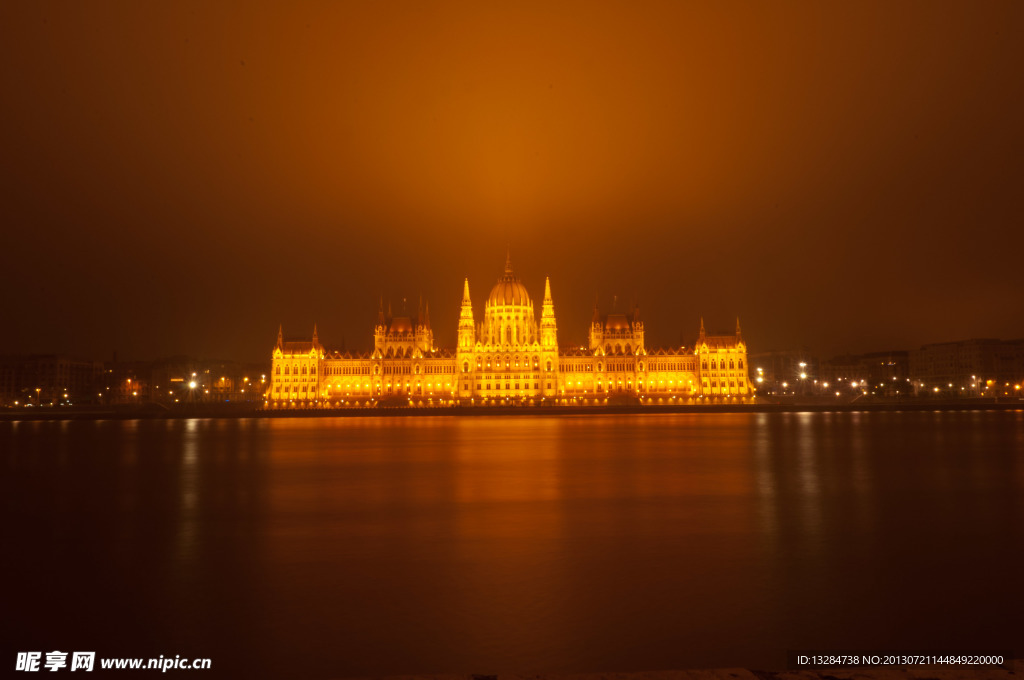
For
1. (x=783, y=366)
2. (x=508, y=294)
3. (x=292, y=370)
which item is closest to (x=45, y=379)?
(x=292, y=370)

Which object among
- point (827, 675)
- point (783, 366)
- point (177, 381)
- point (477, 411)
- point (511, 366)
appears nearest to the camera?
point (827, 675)

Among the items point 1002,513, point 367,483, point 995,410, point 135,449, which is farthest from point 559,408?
point 1002,513

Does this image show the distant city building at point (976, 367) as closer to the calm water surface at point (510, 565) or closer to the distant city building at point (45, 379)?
the calm water surface at point (510, 565)

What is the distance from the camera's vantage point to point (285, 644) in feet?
25.5

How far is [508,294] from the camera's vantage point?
412 ft

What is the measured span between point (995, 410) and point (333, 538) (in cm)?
7856

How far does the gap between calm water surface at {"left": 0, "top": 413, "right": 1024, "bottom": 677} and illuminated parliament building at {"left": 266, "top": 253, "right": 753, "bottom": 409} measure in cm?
8907

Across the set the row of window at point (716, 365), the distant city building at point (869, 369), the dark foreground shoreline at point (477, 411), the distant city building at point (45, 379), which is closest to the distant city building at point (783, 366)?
the distant city building at point (869, 369)

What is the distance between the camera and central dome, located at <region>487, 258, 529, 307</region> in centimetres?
12519

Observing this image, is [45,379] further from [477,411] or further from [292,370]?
[477,411]

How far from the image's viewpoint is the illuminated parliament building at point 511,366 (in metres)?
116

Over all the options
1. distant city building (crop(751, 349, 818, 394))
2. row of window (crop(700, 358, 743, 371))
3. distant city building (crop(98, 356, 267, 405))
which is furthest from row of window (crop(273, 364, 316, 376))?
distant city building (crop(751, 349, 818, 394))

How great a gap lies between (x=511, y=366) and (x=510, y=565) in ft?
348

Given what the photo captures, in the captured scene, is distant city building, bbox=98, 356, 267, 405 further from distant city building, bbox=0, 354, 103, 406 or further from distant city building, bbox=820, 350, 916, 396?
distant city building, bbox=820, 350, 916, 396
